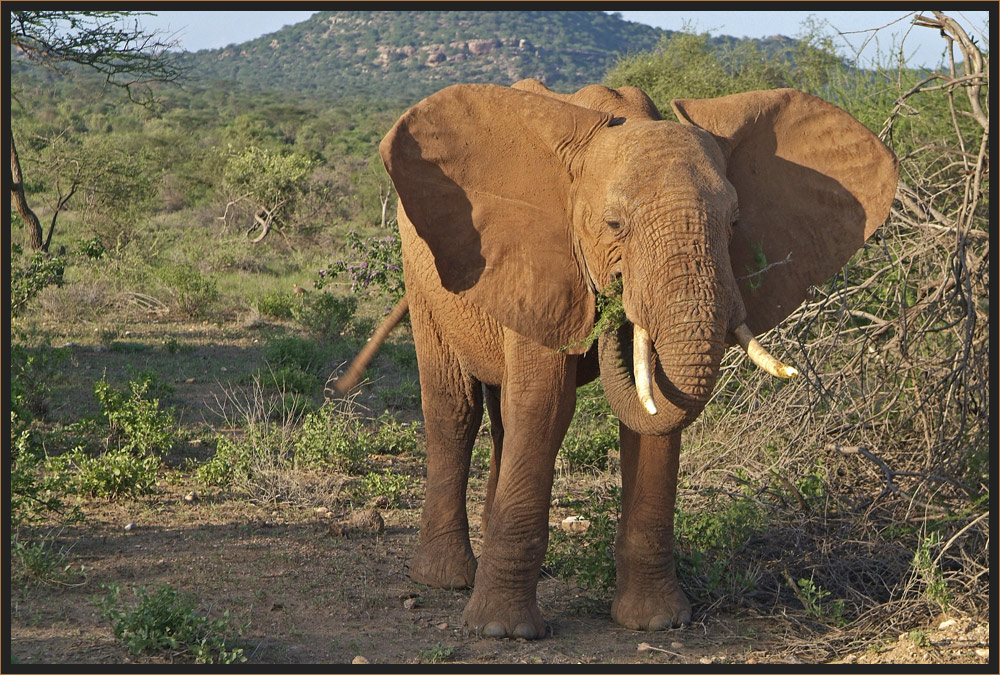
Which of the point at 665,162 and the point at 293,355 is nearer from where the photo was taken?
the point at 665,162

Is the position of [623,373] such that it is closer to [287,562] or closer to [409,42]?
[287,562]

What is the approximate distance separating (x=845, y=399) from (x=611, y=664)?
7.97 ft

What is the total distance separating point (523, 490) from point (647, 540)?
2.07 feet

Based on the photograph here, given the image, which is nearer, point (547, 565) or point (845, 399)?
point (547, 565)

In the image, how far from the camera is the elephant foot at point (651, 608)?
15.2 ft

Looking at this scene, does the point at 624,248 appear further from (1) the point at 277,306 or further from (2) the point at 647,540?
(1) the point at 277,306

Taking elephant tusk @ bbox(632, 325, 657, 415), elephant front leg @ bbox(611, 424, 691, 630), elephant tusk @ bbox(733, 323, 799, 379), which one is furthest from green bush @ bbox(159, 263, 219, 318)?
A: elephant tusk @ bbox(733, 323, 799, 379)

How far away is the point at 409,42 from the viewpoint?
97375 mm

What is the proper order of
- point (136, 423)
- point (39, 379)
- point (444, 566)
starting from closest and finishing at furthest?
point (444, 566) < point (136, 423) < point (39, 379)

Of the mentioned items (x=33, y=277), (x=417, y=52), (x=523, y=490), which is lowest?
(x=523, y=490)

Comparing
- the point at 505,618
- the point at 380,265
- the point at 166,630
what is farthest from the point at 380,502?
the point at 380,265

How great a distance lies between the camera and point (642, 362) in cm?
387

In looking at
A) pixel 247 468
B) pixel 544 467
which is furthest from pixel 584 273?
pixel 247 468

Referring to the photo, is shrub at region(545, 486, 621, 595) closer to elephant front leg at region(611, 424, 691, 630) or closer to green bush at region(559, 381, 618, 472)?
elephant front leg at region(611, 424, 691, 630)
